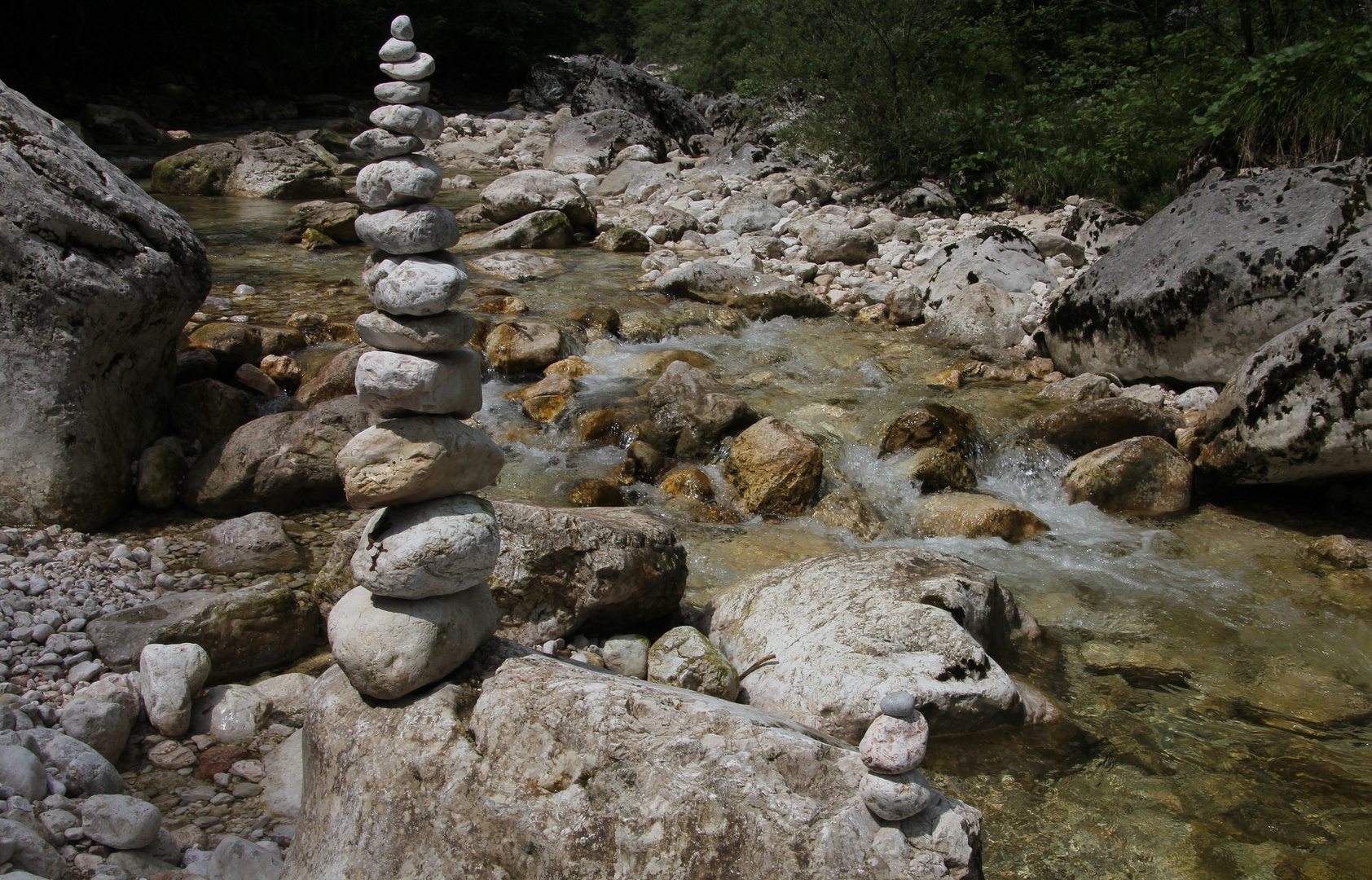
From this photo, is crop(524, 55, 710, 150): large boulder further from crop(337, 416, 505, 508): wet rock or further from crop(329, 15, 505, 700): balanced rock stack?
crop(337, 416, 505, 508): wet rock

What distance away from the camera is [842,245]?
42.4ft

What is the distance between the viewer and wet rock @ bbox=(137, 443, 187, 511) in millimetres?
5578

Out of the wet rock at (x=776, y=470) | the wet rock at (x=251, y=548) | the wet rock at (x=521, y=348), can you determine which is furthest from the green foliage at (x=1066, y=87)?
the wet rock at (x=251, y=548)

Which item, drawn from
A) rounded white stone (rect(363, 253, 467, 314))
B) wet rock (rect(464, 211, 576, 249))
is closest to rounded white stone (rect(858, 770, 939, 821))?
rounded white stone (rect(363, 253, 467, 314))

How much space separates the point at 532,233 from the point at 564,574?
10.1 m

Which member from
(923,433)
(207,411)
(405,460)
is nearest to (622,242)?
(923,433)

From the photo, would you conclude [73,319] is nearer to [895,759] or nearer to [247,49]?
[895,759]

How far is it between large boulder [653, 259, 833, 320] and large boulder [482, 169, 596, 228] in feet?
11.9

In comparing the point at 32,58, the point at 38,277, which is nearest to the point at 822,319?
the point at 38,277

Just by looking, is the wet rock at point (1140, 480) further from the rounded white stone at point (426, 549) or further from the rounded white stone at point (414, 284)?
the rounded white stone at point (414, 284)

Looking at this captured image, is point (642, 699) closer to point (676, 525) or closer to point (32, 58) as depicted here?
point (676, 525)

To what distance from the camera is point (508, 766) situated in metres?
2.76

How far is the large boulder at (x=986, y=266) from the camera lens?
10.6 m

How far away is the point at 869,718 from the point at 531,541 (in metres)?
1.85
